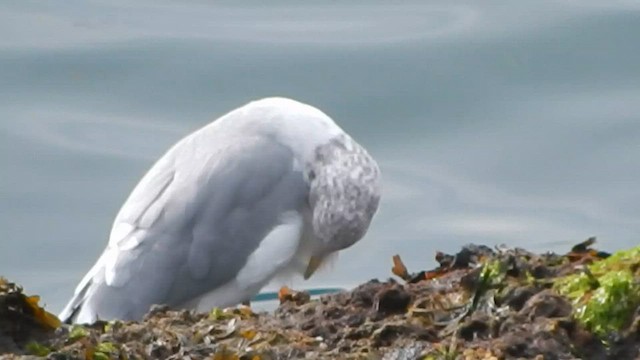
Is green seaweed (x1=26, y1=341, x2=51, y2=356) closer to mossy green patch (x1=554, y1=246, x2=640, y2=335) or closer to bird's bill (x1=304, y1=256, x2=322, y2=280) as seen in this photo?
mossy green patch (x1=554, y1=246, x2=640, y2=335)

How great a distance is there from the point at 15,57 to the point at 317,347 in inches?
245

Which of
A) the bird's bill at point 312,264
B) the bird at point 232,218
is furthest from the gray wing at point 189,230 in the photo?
the bird's bill at point 312,264

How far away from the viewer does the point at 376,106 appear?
28.3ft

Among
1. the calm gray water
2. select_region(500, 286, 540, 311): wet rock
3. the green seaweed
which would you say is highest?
the calm gray water

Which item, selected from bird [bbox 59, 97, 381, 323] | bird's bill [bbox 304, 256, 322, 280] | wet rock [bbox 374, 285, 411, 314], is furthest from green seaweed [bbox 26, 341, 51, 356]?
bird's bill [bbox 304, 256, 322, 280]

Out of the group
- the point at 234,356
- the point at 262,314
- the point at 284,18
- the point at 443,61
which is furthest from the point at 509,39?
the point at 234,356

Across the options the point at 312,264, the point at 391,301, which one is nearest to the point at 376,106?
the point at 312,264

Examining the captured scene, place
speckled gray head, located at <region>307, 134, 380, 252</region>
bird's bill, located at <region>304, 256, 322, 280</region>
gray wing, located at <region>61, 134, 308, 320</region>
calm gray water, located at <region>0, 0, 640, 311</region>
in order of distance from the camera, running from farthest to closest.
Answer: calm gray water, located at <region>0, 0, 640, 311</region> → bird's bill, located at <region>304, 256, 322, 280</region> → speckled gray head, located at <region>307, 134, 380, 252</region> → gray wing, located at <region>61, 134, 308, 320</region>

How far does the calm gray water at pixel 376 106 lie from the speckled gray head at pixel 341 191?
1.66m

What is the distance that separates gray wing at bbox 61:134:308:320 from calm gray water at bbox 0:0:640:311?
6.50ft

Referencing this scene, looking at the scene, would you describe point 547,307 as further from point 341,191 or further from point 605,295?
point 341,191

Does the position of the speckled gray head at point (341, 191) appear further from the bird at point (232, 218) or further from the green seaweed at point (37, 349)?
the green seaweed at point (37, 349)

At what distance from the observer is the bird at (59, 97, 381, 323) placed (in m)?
5.46

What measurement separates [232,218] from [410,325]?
2490 mm
